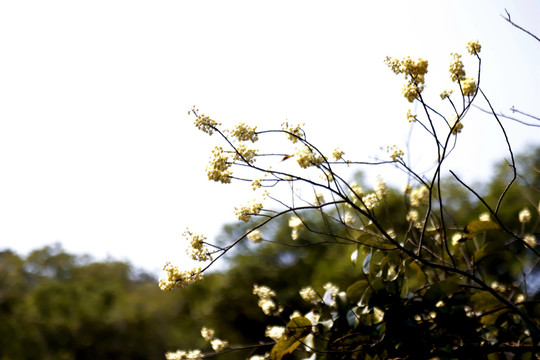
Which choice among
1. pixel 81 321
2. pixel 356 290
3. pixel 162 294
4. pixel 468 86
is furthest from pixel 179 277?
pixel 162 294

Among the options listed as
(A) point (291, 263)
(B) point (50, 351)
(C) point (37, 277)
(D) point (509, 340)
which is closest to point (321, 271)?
(A) point (291, 263)

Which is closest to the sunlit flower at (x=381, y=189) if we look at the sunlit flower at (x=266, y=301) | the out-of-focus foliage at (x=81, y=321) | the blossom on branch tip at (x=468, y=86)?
the sunlit flower at (x=266, y=301)

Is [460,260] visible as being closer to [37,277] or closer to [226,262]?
[226,262]

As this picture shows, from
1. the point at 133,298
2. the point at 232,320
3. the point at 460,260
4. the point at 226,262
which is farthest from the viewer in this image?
the point at 133,298

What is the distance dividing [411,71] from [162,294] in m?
23.9

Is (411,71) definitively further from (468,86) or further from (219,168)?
(219,168)

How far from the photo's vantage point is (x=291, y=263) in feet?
40.8

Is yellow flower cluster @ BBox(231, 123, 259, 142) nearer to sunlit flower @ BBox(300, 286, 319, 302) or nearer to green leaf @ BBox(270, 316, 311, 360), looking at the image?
green leaf @ BBox(270, 316, 311, 360)

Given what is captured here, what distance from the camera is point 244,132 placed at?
5.14 ft

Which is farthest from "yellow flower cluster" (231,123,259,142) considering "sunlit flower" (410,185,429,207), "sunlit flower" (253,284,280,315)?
"sunlit flower" (410,185,429,207)

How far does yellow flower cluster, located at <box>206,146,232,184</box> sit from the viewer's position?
1.56m

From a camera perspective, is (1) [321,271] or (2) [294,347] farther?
(1) [321,271]

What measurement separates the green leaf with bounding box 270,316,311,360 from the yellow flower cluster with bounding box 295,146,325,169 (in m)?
0.49

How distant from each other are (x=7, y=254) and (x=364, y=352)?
28.4m
